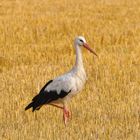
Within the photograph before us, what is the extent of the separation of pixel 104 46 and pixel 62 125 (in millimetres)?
7774

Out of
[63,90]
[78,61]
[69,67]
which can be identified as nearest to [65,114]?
[63,90]

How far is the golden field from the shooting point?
23.7ft

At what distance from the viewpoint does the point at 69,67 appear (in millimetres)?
11828

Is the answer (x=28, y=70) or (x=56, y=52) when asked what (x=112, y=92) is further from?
(x=56, y=52)

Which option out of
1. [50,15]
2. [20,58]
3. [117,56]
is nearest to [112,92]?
[117,56]

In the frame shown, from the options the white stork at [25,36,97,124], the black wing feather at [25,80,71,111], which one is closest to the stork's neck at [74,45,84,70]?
the white stork at [25,36,97,124]

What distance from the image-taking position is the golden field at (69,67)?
23.7ft

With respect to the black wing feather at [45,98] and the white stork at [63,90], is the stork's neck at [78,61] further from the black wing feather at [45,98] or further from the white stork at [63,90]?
the black wing feather at [45,98]

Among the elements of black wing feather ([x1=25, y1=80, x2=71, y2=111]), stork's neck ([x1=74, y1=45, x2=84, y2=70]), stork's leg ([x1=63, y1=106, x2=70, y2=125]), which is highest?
stork's neck ([x1=74, y1=45, x2=84, y2=70])

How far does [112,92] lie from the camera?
920 centimetres

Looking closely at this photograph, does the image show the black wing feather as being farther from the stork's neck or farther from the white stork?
the stork's neck

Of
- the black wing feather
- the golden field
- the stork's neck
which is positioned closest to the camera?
the golden field

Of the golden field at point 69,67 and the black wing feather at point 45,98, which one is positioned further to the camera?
the black wing feather at point 45,98

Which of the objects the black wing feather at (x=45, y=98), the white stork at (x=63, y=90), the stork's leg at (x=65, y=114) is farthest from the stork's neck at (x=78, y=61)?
the stork's leg at (x=65, y=114)
